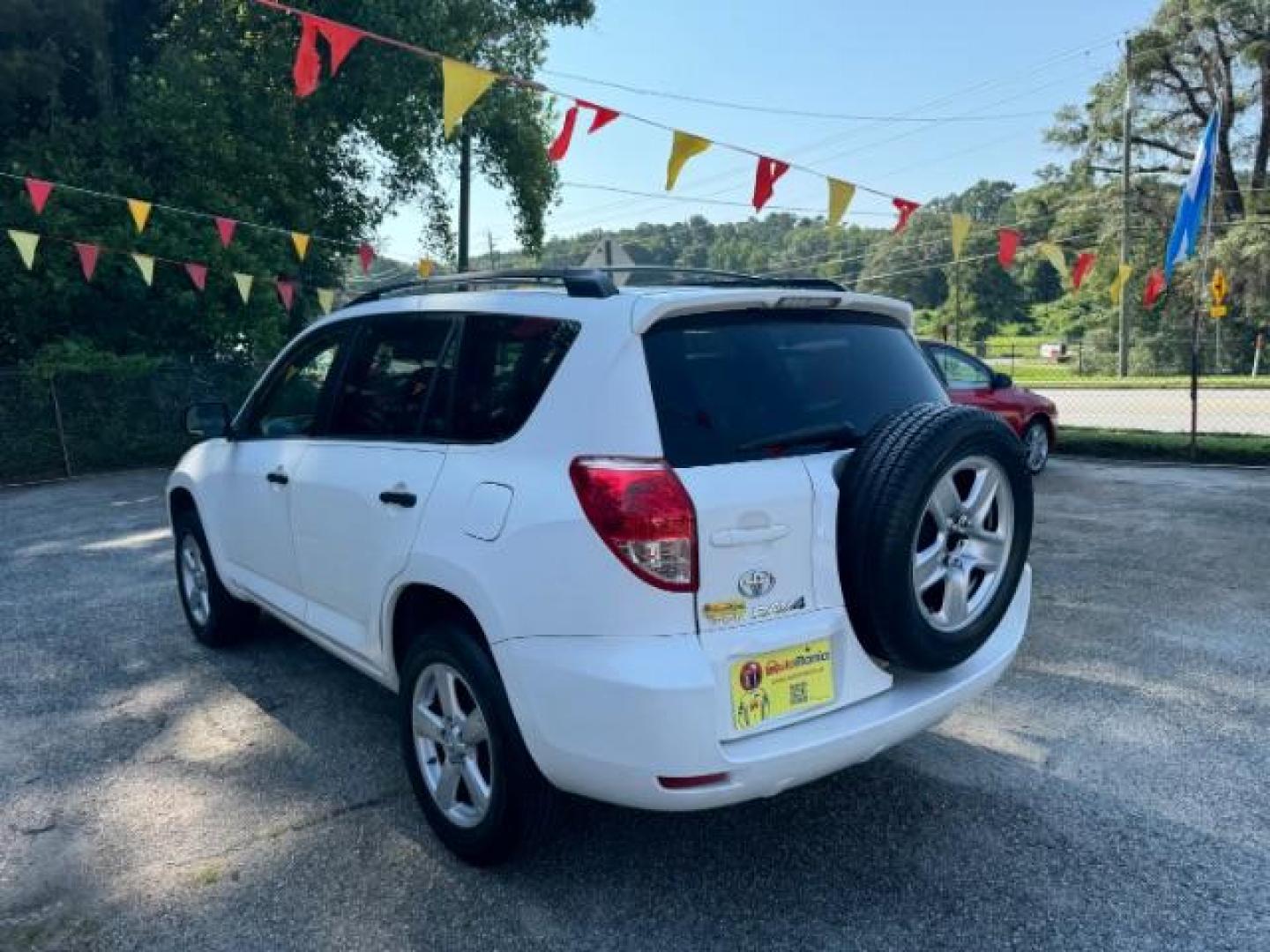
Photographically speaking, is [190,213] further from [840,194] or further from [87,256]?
[840,194]

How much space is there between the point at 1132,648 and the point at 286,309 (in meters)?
14.3

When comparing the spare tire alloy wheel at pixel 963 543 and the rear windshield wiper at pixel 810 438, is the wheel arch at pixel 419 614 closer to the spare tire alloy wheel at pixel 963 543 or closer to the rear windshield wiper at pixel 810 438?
the rear windshield wiper at pixel 810 438

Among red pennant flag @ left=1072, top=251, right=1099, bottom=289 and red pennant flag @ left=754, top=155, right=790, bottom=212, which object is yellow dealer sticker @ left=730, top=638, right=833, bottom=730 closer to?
red pennant flag @ left=754, top=155, right=790, bottom=212

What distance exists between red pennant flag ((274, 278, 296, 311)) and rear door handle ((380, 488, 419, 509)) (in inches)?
520

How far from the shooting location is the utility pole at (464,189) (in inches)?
720

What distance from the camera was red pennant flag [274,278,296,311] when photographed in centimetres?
1476

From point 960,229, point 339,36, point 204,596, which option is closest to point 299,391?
point 204,596

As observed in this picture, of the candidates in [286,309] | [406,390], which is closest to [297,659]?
[406,390]

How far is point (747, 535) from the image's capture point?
2.27 m

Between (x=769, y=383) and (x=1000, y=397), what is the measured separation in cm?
804

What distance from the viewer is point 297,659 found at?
179 inches

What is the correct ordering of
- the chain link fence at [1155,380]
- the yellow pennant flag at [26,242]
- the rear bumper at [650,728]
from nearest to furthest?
the rear bumper at [650,728] → the yellow pennant flag at [26,242] → the chain link fence at [1155,380]

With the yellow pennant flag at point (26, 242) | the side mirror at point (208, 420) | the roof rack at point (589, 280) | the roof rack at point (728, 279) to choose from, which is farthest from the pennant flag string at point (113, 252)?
the roof rack at point (728, 279)

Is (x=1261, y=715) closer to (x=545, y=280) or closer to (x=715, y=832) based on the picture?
Answer: (x=715, y=832)
